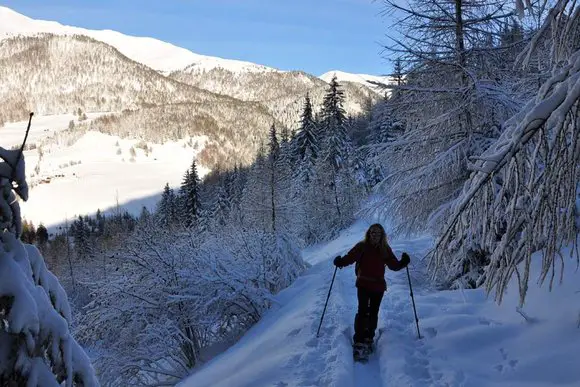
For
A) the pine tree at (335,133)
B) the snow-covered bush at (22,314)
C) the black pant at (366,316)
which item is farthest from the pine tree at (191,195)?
the snow-covered bush at (22,314)

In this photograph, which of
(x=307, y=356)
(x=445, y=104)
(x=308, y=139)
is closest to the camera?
(x=307, y=356)

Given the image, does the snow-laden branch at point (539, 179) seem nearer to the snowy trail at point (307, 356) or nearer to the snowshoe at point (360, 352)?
the snowy trail at point (307, 356)

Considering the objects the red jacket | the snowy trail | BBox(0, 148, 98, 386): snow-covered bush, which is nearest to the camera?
BBox(0, 148, 98, 386): snow-covered bush

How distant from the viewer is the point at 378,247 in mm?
6660

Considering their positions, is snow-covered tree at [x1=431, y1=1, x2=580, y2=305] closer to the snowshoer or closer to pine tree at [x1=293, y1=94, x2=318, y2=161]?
the snowshoer

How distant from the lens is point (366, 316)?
6.48 m

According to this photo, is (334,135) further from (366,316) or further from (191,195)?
(366,316)

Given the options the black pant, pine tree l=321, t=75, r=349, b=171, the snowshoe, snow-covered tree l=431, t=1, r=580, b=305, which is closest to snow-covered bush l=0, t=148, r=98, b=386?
snow-covered tree l=431, t=1, r=580, b=305

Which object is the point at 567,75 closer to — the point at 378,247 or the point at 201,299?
the point at 378,247

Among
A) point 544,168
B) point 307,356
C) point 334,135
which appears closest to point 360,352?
point 307,356

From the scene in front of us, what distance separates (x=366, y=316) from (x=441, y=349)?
114cm

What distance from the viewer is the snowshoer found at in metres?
6.42

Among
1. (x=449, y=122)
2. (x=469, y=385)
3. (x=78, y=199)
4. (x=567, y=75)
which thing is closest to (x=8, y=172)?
(x=567, y=75)

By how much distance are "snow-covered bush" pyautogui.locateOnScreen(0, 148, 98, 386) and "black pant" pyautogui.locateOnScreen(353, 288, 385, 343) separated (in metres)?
4.39
